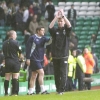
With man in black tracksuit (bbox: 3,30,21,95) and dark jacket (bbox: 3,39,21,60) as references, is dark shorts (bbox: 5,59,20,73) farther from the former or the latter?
dark jacket (bbox: 3,39,21,60)

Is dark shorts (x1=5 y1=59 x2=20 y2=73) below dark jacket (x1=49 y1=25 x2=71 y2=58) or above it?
below

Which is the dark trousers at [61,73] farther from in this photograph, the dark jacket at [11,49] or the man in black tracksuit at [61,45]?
the dark jacket at [11,49]

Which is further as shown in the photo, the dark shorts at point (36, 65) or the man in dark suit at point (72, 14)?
the man in dark suit at point (72, 14)

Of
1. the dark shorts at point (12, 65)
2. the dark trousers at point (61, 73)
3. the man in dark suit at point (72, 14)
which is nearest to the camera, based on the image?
the dark trousers at point (61, 73)

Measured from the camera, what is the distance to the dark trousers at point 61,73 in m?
15.1

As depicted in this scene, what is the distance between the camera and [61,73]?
1520 centimetres

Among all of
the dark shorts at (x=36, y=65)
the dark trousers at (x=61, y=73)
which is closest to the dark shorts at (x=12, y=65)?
the dark shorts at (x=36, y=65)

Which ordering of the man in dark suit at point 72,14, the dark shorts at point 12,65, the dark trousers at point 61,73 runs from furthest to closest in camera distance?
the man in dark suit at point 72,14, the dark shorts at point 12,65, the dark trousers at point 61,73

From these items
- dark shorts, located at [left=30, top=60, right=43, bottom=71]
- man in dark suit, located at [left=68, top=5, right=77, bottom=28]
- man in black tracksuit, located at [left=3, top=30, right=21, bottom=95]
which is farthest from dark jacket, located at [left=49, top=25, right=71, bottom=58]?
man in dark suit, located at [left=68, top=5, right=77, bottom=28]

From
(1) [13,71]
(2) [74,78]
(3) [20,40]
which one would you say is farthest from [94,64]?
(1) [13,71]

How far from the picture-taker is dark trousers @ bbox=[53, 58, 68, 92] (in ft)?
49.7

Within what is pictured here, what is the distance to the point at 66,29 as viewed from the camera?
1520 centimetres

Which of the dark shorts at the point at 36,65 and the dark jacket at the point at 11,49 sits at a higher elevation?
the dark jacket at the point at 11,49

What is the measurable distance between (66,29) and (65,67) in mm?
1008
